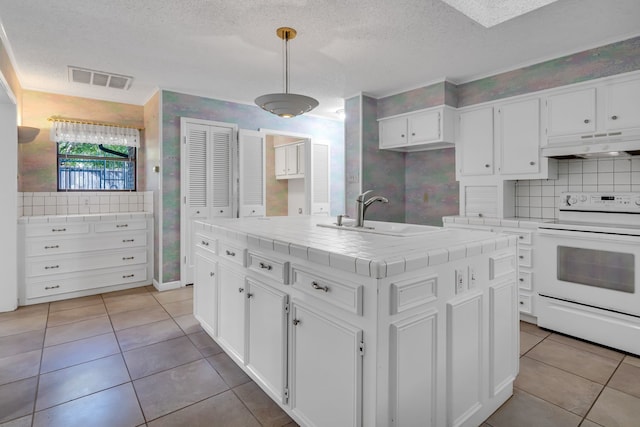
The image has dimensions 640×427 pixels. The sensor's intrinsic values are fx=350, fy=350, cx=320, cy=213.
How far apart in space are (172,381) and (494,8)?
3.36m

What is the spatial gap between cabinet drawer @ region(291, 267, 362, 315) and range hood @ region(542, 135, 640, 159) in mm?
2696

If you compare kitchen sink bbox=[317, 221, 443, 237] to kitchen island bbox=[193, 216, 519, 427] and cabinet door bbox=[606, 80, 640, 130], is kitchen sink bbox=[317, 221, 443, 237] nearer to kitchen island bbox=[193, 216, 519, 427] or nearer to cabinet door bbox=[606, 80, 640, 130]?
kitchen island bbox=[193, 216, 519, 427]

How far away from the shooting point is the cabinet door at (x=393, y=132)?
14.1ft

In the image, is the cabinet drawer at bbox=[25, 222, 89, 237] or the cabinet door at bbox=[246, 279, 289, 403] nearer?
the cabinet door at bbox=[246, 279, 289, 403]

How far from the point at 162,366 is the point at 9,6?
8.85ft

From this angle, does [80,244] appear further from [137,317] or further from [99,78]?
[99,78]

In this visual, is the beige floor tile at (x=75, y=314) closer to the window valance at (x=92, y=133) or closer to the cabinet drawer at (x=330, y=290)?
the window valance at (x=92, y=133)

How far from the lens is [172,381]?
7.28ft

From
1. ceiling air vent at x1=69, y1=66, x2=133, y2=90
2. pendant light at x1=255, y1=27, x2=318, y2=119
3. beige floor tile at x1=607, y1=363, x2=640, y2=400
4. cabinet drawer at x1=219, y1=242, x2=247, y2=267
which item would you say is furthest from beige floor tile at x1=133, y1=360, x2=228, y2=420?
ceiling air vent at x1=69, y1=66, x2=133, y2=90

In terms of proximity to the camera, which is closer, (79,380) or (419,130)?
(79,380)

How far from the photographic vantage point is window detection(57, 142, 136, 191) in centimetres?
446

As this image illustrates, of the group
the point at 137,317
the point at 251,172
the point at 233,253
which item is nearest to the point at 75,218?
the point at 137,317

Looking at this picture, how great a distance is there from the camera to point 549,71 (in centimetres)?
329

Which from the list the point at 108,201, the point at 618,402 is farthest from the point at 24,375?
the point at 618,402
